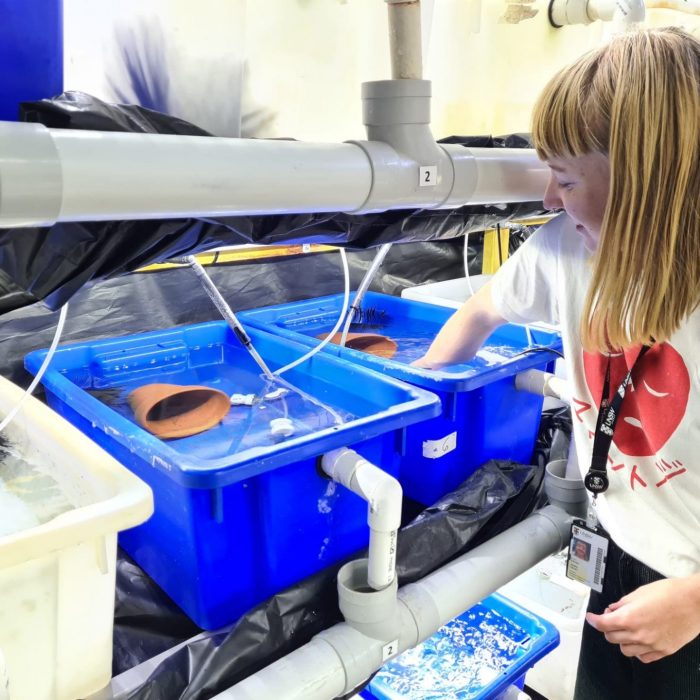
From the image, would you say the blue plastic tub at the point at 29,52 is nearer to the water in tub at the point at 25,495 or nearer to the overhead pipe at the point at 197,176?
the overhead pipe at the point at 197,176

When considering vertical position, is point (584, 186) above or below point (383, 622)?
above

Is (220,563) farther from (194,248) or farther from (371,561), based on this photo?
(194,248)

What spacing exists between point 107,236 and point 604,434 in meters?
0.71

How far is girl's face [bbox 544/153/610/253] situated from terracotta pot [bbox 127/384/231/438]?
696 millimetres

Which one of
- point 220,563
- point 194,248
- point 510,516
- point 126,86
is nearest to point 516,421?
point 510,516

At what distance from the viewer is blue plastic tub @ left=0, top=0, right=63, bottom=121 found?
23.7 inches

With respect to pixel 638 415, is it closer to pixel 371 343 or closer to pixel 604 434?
pixel 604 434

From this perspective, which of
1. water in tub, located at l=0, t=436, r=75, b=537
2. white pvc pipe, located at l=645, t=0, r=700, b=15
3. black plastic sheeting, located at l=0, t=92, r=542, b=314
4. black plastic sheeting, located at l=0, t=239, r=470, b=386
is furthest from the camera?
white pvc pipe, located at l=645, t=0, r=700, b=15

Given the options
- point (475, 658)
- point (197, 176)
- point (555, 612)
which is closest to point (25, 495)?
point (197, 176)

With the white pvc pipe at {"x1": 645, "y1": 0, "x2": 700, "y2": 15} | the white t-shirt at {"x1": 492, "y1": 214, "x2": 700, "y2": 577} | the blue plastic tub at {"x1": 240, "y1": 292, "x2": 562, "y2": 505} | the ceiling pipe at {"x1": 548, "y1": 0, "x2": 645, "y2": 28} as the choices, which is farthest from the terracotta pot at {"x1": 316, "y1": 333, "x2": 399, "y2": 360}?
the white pvc pipe at {"x1": 645, "y1": 0, "x2": 700, "y2": 15}

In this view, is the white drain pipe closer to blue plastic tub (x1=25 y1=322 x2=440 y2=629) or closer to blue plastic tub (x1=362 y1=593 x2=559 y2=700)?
blue plastic tub (x1=25 y1=322 x2=440 y2=629)

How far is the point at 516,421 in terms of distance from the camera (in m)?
1.36

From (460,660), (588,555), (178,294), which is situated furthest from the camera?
(178,294)

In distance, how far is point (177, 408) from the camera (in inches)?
45.9
